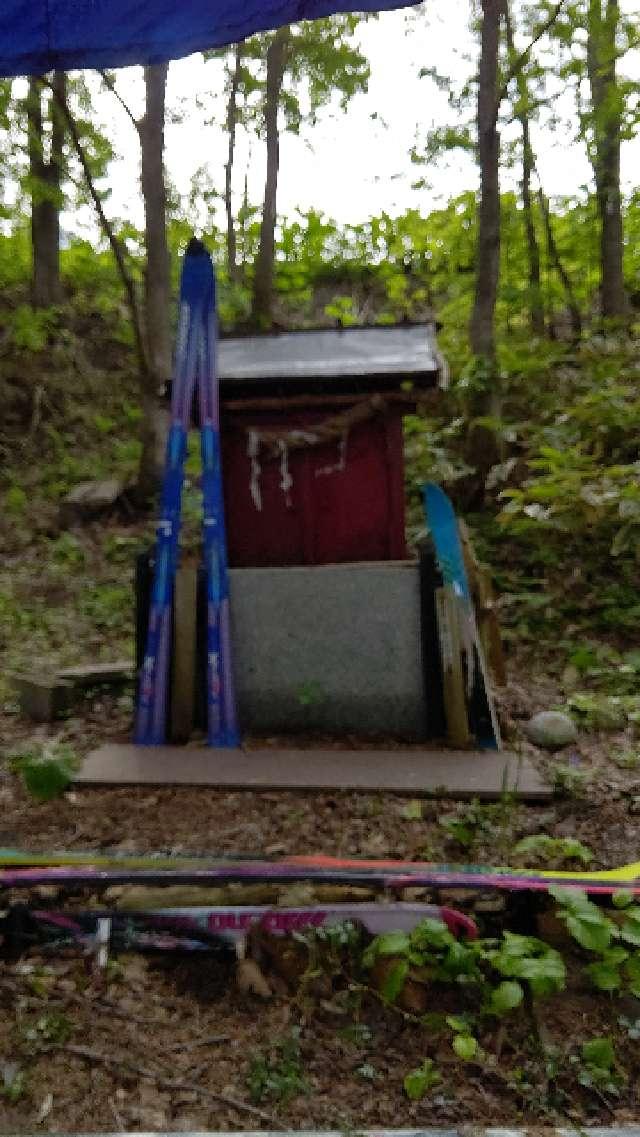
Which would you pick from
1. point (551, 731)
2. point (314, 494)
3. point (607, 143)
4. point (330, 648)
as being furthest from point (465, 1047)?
point (607, 143)

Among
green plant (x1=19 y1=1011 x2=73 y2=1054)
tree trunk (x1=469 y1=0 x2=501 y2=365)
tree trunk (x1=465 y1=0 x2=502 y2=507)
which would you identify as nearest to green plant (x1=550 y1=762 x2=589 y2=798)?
A: green plant (x1=19 y1=1011 x2=73 y2=1054)

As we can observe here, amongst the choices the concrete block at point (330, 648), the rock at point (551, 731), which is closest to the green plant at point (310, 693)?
the concrete block at point (330, 648)

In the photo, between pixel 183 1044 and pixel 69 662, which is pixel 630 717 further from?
pixel 69 662

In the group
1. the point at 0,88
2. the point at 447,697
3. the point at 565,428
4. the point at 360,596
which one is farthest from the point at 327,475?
the point at 0,88

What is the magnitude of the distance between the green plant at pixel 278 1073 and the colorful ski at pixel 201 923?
0.42 m

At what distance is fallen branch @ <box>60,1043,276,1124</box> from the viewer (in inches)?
88.3

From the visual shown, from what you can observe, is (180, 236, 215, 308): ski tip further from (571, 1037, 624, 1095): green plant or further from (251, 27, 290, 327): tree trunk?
(251, 27, 290, 327): tree trunk

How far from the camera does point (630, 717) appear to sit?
18.1 ft

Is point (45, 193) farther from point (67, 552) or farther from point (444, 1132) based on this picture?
point (444, 1132)

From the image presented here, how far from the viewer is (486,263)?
358 inches

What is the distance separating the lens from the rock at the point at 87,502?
10156 mm

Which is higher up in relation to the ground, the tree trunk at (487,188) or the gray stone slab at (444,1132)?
the tree trunk at (487,188)

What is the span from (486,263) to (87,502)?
556cm

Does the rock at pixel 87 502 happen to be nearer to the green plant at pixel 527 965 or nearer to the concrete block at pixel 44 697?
the concrete block at pixel 44 697
